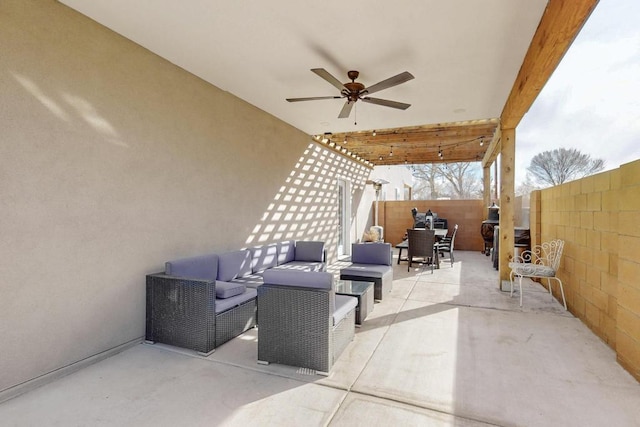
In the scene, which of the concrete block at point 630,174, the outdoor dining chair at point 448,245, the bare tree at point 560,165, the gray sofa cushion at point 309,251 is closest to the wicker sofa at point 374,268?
the gray sofa cushion at point 309,251

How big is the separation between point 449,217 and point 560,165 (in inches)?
190

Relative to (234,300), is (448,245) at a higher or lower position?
higher

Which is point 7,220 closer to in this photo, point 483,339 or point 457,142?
point 483,339

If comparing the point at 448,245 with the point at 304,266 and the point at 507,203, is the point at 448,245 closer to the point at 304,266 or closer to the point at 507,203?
the point at 507,203

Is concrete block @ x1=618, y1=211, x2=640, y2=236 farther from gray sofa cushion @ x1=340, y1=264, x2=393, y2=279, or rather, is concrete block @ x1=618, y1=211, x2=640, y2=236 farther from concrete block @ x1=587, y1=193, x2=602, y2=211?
gray sofa cushion @ x1=340, y1=264, x2=393, y2=279

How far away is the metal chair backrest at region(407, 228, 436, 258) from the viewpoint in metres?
6.70

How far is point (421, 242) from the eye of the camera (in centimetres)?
678

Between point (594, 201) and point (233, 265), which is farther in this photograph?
point (233, 265)

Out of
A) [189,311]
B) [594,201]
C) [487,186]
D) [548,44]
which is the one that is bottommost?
[189,311]

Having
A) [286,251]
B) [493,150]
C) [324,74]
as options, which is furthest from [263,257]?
[493,150]

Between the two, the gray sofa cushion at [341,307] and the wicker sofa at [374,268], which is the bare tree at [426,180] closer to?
the wicker sofa at [374,268]

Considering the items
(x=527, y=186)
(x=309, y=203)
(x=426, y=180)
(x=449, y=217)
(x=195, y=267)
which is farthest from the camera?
(x=426, y=180)

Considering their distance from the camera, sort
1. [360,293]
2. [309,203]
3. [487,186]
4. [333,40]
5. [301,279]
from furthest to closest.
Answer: [487,186], [309,203], [360,293], [333,40], [301,279]

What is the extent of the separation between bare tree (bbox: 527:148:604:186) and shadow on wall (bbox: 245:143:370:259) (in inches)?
309
